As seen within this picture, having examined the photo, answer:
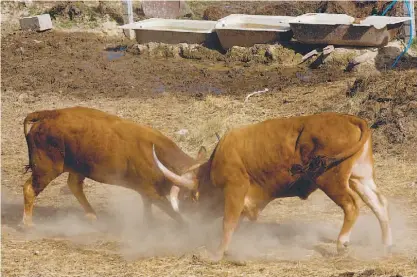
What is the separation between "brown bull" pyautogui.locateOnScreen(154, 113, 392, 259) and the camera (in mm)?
8062

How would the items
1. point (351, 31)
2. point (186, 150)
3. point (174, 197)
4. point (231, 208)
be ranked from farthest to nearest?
point (351, 31) < point (186, 150) < point (174, 197) < point (231, 208)

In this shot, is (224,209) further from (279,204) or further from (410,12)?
(410,12)

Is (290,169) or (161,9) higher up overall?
(290,169)

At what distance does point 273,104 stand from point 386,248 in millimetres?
6031

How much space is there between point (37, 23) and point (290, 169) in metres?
13.0

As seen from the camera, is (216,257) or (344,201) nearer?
(344,201)

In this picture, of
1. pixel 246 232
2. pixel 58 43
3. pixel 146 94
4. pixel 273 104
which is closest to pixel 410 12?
pixel 273 104

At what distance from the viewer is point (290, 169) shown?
827 centimetres

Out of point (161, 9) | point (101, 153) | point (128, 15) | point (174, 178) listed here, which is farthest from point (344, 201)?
point (161, 9)

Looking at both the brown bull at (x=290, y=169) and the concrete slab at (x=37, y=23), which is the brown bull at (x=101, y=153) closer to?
the brown bull at (x=290, y=169)

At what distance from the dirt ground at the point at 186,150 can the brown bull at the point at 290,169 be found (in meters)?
0.48

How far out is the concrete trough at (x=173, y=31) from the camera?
18.5 m

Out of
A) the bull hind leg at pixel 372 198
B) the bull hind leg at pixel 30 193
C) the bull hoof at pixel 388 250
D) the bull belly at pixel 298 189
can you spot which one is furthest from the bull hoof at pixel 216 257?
the bull hind leg at pixel 30 193

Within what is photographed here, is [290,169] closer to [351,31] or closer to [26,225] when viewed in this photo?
[26,225]
